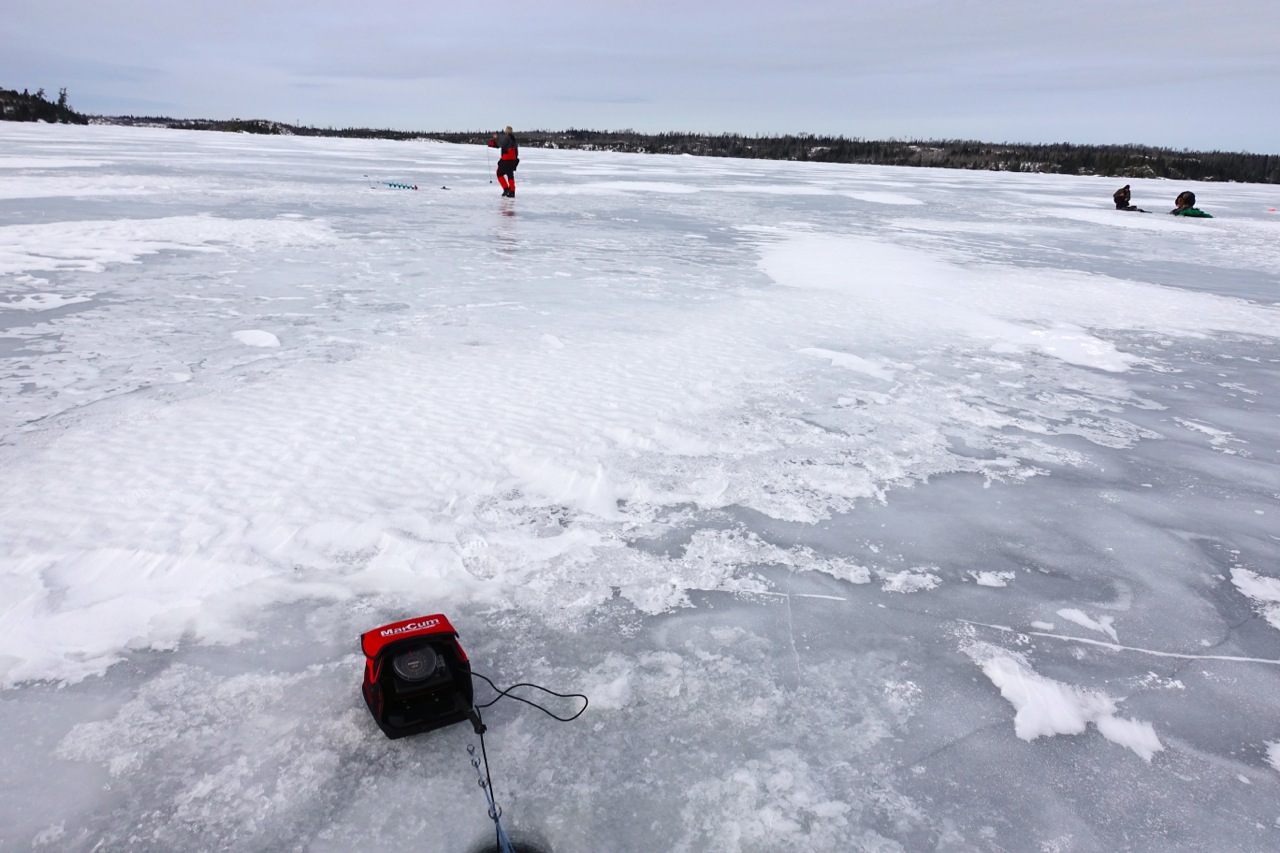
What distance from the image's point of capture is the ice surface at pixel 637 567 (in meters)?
1.72

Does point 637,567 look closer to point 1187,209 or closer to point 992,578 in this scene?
point 992,578

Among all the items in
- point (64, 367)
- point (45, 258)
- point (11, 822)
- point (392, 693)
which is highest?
point (45, 258)

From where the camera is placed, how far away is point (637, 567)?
2602 millimetres

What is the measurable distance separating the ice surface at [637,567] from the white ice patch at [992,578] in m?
0.02

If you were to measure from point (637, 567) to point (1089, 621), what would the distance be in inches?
61.1

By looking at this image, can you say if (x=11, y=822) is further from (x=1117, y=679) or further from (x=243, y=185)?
(x=243, y=185)

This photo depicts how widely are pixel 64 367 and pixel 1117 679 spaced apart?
5.17 metres

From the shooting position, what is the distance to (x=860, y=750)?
186 cm

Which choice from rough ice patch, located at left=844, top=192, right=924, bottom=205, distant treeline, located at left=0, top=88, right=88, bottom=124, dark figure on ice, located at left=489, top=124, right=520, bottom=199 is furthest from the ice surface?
distant treeline, located at left=0, top=88, right=88, bottom=124

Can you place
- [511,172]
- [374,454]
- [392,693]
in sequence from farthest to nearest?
1. [511,172]
2. [374,454]
3. [392,693]

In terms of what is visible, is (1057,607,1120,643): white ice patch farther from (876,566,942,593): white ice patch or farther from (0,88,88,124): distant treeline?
(0,88,88,124): distant treeline

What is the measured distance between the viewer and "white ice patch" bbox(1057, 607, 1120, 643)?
7.85 ft

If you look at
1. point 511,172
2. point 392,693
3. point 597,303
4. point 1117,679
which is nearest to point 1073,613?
point 1117,679

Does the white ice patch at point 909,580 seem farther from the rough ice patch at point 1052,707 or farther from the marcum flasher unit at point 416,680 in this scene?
the marcum flasher unit at point 416,680
